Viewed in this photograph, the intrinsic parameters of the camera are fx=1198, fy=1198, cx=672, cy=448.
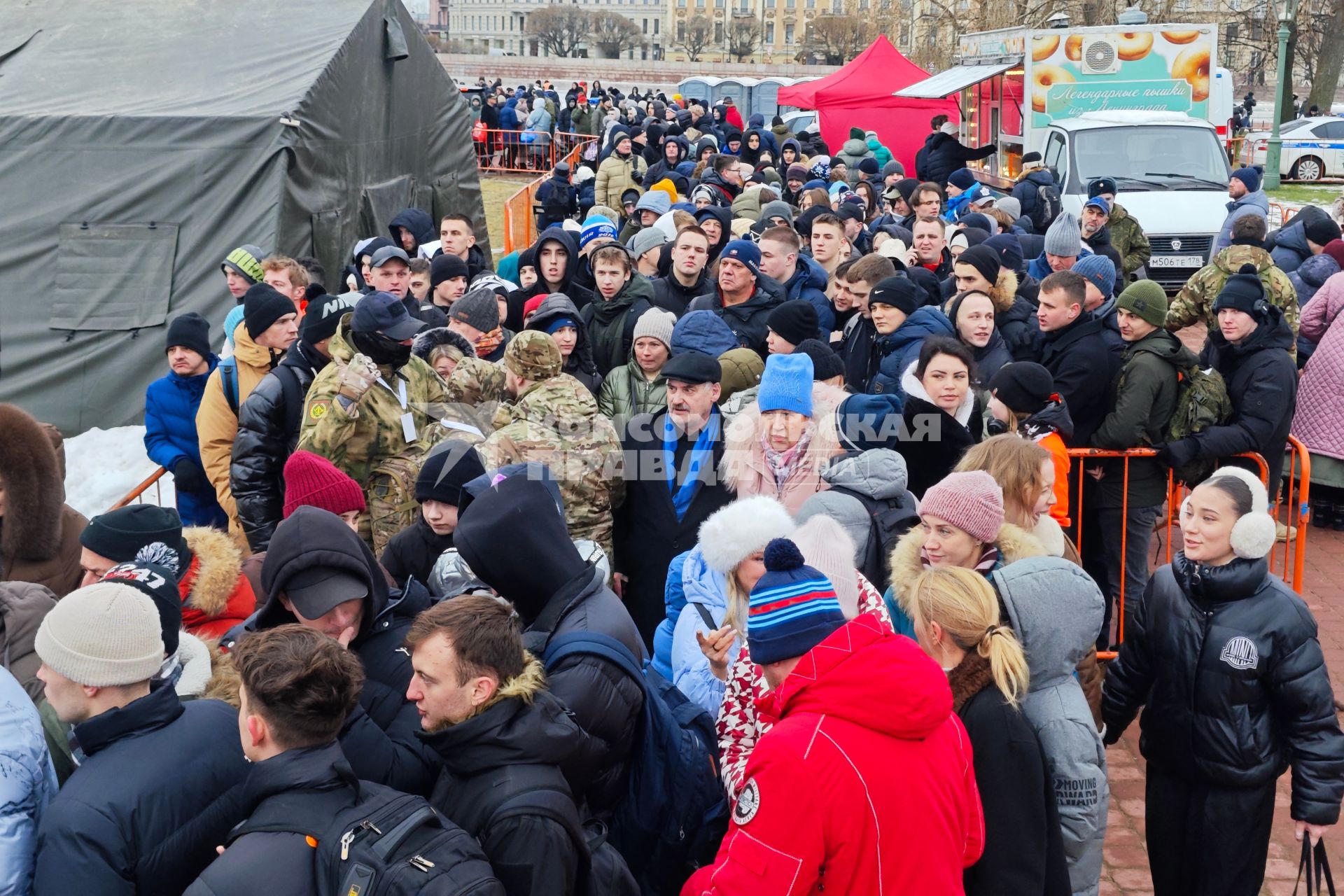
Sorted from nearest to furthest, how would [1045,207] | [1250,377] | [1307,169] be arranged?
1. [1250,377]
2. [1045,207]
3. [1307,169]

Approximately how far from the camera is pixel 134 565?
3.21 m

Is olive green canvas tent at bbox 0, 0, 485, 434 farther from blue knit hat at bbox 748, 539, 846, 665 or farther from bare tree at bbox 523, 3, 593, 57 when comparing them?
bare tree at bbox 523, 3, 593, 57

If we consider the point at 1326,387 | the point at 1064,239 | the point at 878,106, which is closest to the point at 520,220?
the point at 1064,239

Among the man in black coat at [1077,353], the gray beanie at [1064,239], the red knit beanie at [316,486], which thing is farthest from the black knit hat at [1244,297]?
the red knit beanie at [316,486]

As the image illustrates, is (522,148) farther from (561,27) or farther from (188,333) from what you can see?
(561,27)

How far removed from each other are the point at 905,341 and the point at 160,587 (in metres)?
4.14

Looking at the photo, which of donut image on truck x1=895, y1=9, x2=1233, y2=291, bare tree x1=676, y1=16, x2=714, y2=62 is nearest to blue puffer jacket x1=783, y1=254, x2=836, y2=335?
donut image on truck x1=895, y1=9, x2=1233, y2=291

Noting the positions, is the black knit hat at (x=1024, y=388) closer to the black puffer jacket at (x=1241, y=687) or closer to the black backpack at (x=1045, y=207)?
the black puffer jacket at (x=1241, y=687)

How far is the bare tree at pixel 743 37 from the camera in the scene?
11112 centimetres

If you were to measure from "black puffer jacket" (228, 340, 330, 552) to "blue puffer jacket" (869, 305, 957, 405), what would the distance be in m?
2.79

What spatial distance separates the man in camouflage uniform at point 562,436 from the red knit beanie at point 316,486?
645 mm

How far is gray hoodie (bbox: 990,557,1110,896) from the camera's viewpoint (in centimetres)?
329

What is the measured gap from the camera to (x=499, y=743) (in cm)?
268

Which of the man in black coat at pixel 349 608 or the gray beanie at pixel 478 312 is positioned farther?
the gray beanie at pixel 478 312
